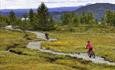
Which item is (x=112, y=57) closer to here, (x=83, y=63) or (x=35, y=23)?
(x=83, y=63)

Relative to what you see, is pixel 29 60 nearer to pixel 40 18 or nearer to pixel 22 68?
pixel 22 68

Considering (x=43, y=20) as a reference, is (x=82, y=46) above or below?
above

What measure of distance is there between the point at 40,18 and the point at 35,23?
24.6 feet

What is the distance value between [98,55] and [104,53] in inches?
89.5

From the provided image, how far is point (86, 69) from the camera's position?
52.4 m

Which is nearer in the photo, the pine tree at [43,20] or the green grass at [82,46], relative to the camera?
the green grass at [82,46]

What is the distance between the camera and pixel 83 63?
188 ft

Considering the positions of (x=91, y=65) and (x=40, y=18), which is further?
(x=40, y=18)

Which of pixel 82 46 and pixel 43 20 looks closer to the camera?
pixel 82 46

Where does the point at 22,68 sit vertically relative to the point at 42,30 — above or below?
above

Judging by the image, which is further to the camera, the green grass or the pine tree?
the pine tree

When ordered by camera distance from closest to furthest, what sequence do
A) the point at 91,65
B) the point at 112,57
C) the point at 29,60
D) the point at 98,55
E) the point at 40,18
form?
the point at 91,65, the point at 29,60, the point at 112,57, the point at 98,55, the point at 40,18

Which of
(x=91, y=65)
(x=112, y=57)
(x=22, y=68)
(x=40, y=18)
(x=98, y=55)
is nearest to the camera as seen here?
(x=22, y=68)

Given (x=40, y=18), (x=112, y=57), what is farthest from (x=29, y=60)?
(x=40, y=18)
